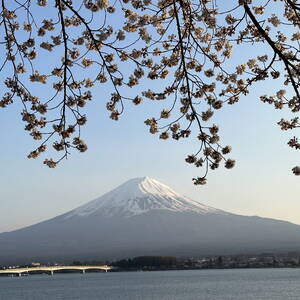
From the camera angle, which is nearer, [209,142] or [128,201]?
[209,142]

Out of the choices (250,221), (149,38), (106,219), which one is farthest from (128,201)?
(149,38)

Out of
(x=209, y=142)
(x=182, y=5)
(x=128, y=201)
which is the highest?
(x=128, y=201)

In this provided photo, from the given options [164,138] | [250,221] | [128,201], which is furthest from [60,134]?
[128,201]

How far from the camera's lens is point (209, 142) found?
11.1 ft

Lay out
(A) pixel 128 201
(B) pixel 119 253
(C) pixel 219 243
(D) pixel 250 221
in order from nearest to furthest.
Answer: (B) pixel 119 253
(C) pixel 219 243
(D) pixel 250 221
(A) pixel 128 201

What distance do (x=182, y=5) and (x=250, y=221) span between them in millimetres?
118510

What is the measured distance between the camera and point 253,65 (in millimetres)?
3664

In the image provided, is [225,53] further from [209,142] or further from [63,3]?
[63,3]

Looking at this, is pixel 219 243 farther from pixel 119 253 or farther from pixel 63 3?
pixel 63 3

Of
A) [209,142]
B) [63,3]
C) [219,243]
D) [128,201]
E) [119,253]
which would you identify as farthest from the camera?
[128,201]

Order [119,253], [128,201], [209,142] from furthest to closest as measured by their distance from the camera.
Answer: [128,201]
[119,253]
[209,142]

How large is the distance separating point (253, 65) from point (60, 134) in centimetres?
120

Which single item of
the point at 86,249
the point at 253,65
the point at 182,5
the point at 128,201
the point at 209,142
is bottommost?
the point at 209,142

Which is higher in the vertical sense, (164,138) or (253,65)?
(253,65)
